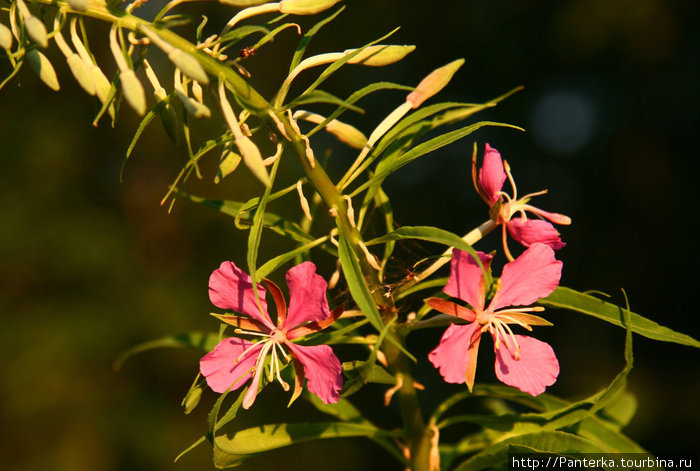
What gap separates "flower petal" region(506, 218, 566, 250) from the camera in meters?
1.03

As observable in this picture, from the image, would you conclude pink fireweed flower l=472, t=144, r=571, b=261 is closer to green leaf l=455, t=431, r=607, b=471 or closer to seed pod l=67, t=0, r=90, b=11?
green leaf l=455, t=431, r=607, b=471

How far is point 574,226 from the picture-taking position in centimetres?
435

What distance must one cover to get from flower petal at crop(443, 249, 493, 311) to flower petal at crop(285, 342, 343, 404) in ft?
0.67

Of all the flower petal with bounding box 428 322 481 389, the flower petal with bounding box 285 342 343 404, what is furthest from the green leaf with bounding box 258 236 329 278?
the flower petal with bounding box 428 322 481 389

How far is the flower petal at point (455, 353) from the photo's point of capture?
994 mm

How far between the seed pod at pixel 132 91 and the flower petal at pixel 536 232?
0.62m

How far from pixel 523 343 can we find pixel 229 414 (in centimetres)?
49

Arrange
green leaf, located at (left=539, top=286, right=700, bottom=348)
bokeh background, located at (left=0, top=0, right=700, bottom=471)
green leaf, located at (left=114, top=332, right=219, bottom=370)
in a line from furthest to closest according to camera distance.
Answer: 1. bokeh background, located at (left=0, top=0, right=700, bottom=471)
2. green leaf, located at (left=114, top=332, right=219, bottom=370)
3. green leaf, located at (left=539, top=286, right=700, bottom=348)

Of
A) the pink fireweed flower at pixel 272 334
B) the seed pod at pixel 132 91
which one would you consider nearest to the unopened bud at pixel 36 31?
the seed pod at pixel 132 91

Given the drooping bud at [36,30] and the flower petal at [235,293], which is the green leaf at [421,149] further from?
the drooping bud at [36,30]

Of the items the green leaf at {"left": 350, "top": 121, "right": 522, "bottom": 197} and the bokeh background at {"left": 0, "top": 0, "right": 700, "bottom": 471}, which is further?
the bokeh background at {"left": 0, "top": 0, "right": 700, "bottom": 471}

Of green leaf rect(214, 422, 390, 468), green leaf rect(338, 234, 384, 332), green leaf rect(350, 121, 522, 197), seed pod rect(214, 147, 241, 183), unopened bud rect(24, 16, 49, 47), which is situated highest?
unopened bud rect(24, 16, 49, 47)

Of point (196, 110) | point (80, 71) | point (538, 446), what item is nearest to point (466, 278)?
point (538, 446)

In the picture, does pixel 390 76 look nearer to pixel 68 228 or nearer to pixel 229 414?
pixel 68 228
